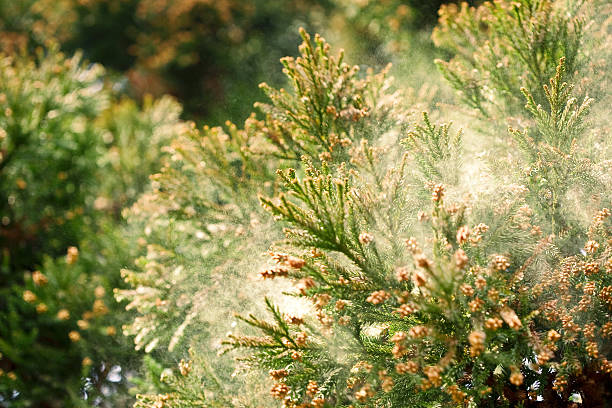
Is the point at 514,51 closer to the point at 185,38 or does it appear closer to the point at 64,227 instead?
the point at 64,227

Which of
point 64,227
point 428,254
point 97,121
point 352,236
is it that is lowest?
point 428,254

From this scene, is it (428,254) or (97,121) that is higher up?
(97,121)

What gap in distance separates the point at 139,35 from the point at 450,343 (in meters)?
6.21

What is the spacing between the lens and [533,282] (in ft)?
5.62

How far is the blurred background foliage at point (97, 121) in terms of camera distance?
2.90 metres

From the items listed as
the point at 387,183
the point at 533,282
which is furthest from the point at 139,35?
the point at 533,282

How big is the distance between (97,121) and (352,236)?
3.96 m

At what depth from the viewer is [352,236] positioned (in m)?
1.57

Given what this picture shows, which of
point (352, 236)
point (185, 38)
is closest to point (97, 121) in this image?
point (185, 38)

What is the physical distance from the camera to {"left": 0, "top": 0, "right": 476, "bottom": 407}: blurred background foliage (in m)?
2.90

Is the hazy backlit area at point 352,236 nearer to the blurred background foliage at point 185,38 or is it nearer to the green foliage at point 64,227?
the green foliage at point 64,227

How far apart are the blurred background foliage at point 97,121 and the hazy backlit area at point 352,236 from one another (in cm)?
2

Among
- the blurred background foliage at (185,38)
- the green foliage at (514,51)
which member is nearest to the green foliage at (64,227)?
the blurred background foliage at (185,38)

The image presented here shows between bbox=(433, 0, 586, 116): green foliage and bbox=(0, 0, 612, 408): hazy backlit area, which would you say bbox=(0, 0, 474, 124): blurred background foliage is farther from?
bbox=(433, 0, 586, 116): green foliage
